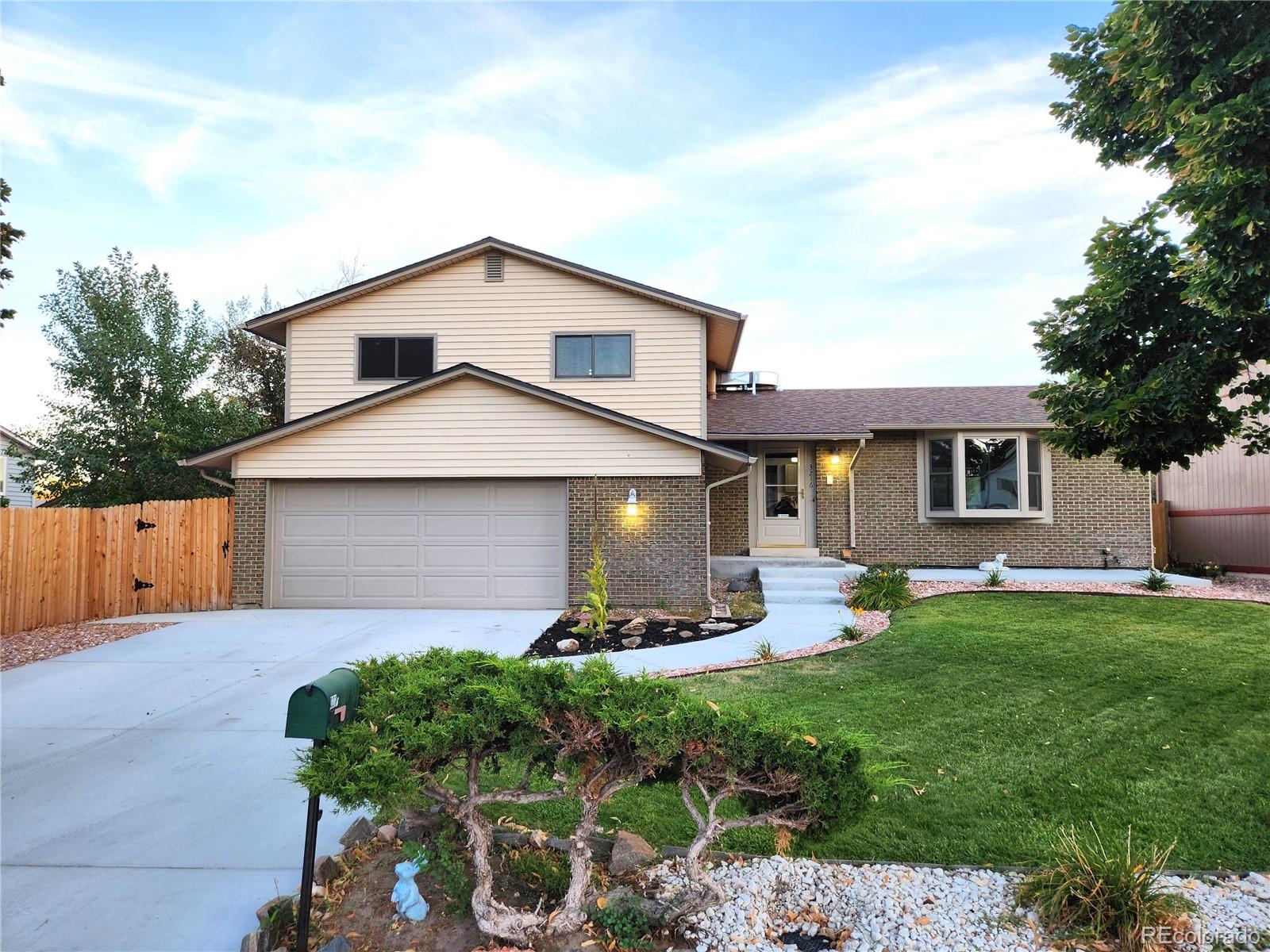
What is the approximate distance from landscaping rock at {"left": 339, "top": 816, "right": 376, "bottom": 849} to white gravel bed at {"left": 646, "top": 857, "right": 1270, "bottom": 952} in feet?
4.58

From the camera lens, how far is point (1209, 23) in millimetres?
5160

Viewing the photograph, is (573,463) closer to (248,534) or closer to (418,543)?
(418,543)

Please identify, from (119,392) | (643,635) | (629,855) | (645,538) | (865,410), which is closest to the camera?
(629,855)

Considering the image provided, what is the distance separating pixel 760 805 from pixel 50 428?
65.9 ft

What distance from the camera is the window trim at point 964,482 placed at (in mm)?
13672

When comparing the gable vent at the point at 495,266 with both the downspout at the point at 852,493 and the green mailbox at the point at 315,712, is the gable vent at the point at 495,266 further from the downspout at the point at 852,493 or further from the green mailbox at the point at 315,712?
the green mailbox at the point at 315,712

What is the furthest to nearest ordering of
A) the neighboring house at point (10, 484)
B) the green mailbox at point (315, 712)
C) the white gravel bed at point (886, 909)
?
1. the neighboring house at point (10, 484)
2. the white gravel bed at point (886, 909)
3. the green mailbox at point (315, 712)

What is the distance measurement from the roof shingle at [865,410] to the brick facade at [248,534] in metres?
8.43

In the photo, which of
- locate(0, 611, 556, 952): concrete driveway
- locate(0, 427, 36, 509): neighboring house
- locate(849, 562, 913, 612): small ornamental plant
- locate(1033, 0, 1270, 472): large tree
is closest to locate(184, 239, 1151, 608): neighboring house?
locate(849, 562, 913, 612): small ornamental plant

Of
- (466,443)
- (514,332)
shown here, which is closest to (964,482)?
(514,332)

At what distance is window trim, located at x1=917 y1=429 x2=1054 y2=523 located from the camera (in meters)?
13.7

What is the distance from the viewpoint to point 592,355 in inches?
496

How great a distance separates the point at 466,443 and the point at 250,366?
15834mm

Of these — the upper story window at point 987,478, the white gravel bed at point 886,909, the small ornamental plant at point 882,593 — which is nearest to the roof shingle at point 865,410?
the upper story window at point 987,478
